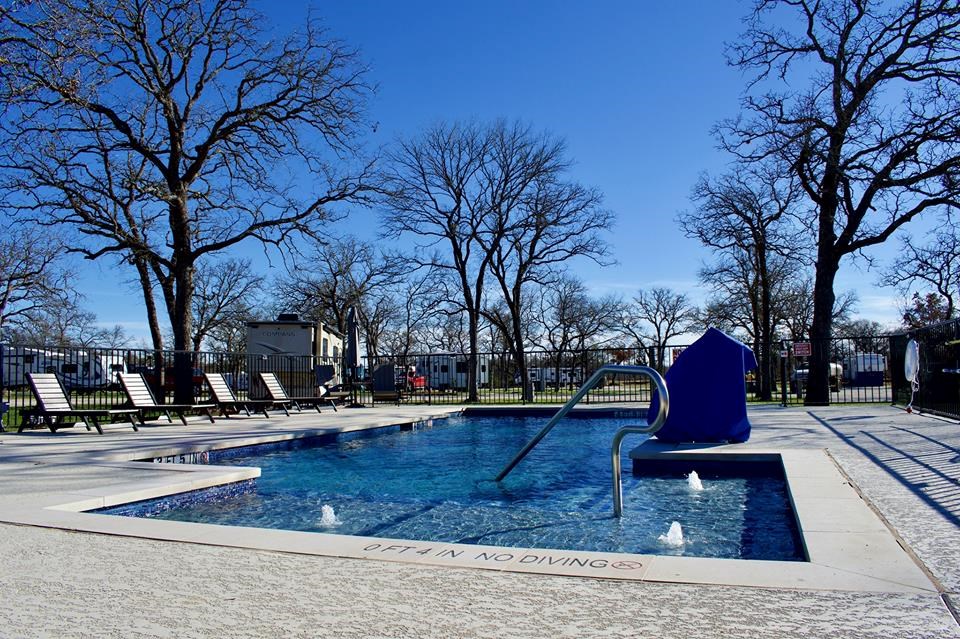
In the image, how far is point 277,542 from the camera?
4.31 meters

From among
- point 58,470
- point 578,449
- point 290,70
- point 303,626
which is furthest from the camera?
point 290,70

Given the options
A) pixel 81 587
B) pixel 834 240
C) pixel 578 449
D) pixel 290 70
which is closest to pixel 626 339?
pixel 834 240

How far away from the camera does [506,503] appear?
7039mm

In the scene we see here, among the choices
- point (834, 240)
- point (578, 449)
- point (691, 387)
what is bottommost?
point (578, 449)

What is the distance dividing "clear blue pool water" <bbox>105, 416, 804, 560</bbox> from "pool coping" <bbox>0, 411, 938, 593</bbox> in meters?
0.33

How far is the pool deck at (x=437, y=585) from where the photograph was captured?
9.26ft

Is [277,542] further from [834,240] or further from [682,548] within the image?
[834,240]

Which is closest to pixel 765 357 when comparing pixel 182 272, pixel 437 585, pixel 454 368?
pixel 182 272

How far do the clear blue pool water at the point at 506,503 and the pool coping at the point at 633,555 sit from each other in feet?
1.07

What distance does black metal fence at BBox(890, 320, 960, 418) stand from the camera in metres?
11.3

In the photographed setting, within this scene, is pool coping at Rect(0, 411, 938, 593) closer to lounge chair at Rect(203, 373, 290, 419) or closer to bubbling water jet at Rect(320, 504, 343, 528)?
bubbling water jet at Rect(320, 504, 343, 528)

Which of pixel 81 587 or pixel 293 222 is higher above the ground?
pixel 293 222

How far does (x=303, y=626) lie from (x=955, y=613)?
103 inches

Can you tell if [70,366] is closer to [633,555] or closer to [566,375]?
[633,555]
